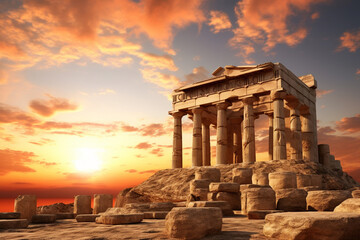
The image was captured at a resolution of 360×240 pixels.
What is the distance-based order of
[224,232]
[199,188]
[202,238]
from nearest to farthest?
[202,238], [224,232], [199,188]

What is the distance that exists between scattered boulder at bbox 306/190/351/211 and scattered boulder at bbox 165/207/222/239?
5.44 meters

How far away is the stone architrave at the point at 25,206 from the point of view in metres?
12.4

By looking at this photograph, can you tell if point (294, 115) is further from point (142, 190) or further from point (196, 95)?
point (142, 190)

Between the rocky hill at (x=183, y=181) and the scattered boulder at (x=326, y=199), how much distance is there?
24.2ft

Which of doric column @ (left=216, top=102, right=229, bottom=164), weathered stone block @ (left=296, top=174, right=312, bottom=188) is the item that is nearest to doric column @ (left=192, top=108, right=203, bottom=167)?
doric column @ (left=216, top=102, right=229, bottom=164)

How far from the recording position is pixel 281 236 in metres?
5.77

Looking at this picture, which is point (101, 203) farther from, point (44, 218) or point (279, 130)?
point (279, 130)

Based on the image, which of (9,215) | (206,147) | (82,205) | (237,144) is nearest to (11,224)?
(9,215)

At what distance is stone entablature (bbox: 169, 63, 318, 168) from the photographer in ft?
75.0

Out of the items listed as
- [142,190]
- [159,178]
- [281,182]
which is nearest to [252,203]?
[281,182]

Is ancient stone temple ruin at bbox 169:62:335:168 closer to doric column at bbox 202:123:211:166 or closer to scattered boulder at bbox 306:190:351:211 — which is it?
doric column at bbox 202:123:211:166

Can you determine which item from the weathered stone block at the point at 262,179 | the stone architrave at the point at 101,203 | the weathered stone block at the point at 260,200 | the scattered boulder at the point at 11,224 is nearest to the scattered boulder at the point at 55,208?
the stone architrave at the point at 101,203

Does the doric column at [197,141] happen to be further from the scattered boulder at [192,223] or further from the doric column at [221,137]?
the scattered boulder at [192,223]

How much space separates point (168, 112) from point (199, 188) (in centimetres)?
1538
